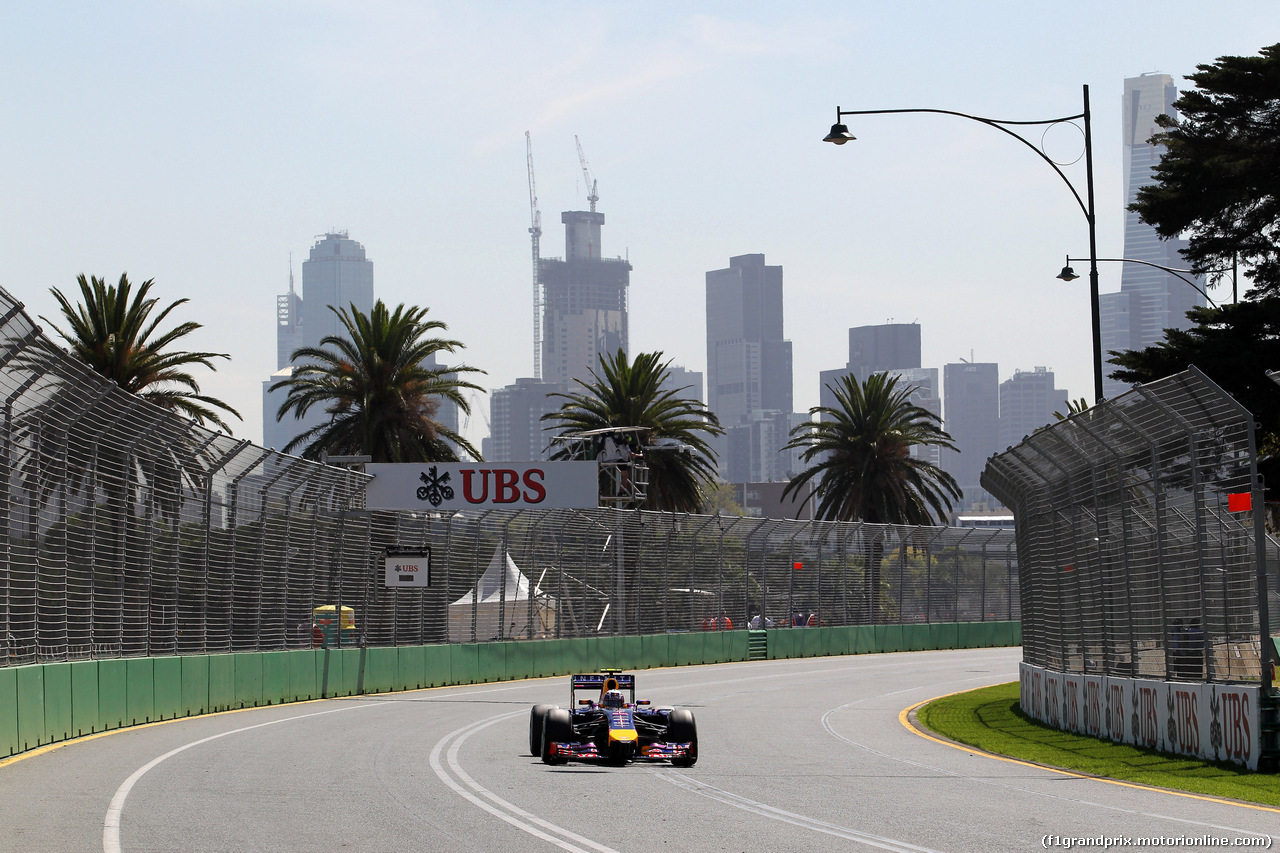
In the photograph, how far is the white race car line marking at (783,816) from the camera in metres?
9.62

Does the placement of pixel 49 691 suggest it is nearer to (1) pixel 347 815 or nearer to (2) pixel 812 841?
(1) pixel 347 815

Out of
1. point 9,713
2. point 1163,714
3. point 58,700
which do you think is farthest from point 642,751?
point 58,700

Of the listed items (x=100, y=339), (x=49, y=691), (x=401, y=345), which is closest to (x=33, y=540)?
(x=49, y=691)

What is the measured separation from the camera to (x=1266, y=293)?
28406 millimetres

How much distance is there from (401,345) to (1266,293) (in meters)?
24.0

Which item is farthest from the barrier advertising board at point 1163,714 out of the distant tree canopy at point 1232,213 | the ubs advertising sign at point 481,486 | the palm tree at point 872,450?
the palm tree at point 872,450

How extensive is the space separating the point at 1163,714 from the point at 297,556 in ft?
52.5

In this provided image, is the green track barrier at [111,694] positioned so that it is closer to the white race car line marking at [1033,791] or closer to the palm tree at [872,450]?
the white race car line marking at [1033,791]

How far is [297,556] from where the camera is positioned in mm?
27109

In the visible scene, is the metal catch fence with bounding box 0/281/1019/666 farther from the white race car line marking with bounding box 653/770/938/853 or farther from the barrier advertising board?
the barrier advertising board

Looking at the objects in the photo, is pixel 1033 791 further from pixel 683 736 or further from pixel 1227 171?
pixel 1227 171

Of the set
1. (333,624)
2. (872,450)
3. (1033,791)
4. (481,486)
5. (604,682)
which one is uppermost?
(872,450)

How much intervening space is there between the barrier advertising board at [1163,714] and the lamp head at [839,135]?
8.17 m

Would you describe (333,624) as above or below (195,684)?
above
